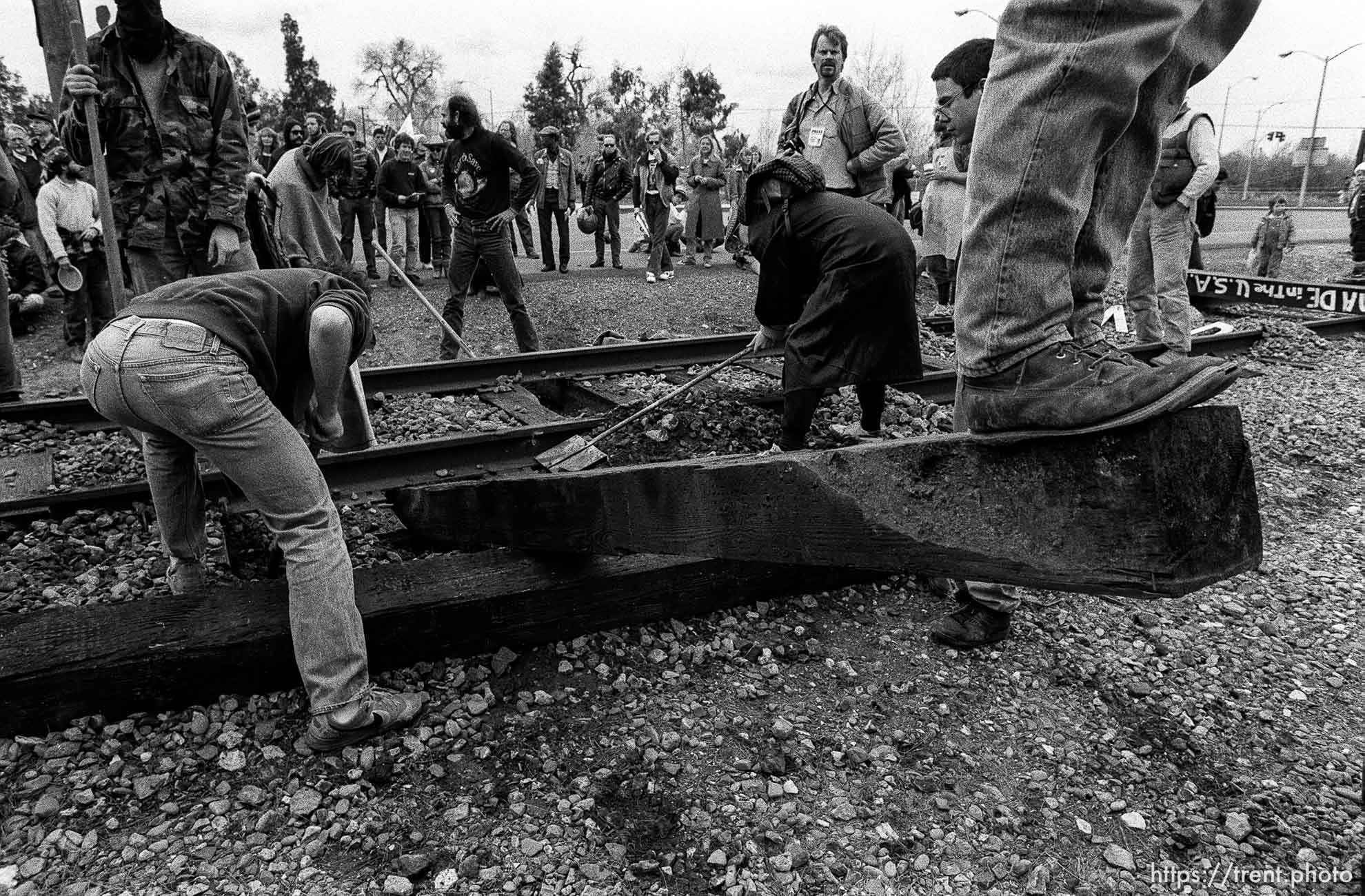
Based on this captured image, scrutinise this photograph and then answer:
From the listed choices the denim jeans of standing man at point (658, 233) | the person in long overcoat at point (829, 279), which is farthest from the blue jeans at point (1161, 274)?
the denim jeans of standing man at point (658, 233)

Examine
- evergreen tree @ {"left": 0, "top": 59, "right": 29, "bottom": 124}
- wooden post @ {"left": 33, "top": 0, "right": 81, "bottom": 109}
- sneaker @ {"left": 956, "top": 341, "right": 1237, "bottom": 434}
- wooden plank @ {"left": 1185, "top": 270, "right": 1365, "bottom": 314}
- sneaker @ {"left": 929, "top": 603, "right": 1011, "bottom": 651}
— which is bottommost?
sneaker @ {"left": 929, "top": 603, "right": 1011, "bottom": 651}

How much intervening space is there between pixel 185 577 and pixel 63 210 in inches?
283

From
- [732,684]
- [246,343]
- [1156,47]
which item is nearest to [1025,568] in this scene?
[1156,47]

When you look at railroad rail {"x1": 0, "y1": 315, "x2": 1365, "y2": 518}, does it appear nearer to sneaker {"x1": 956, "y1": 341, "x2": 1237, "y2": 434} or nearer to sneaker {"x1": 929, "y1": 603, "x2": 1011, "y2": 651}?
sneaker {"x1": 929, "y1": 603, "x2": 1011, "y2": 651}

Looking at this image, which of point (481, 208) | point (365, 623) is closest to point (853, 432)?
point (365, 623)

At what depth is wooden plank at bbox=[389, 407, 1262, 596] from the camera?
138cm

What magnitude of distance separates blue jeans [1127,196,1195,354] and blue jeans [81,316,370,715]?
6.67 m

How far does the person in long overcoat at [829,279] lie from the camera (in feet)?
15.3

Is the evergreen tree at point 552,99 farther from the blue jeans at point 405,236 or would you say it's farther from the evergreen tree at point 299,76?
the blue jeans at point 405,236

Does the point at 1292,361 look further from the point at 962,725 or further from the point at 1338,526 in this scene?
the point at 962,725

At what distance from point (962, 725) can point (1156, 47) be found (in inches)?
86.8

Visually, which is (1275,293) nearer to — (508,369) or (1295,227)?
(508,369)

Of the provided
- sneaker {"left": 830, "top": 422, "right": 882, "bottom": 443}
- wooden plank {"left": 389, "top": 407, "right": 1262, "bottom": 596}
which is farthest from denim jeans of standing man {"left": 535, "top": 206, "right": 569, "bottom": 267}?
wooden plank {"left": 389, "top": 407, "right": 1262, "bottom": 596}

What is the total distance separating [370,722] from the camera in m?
2.72
